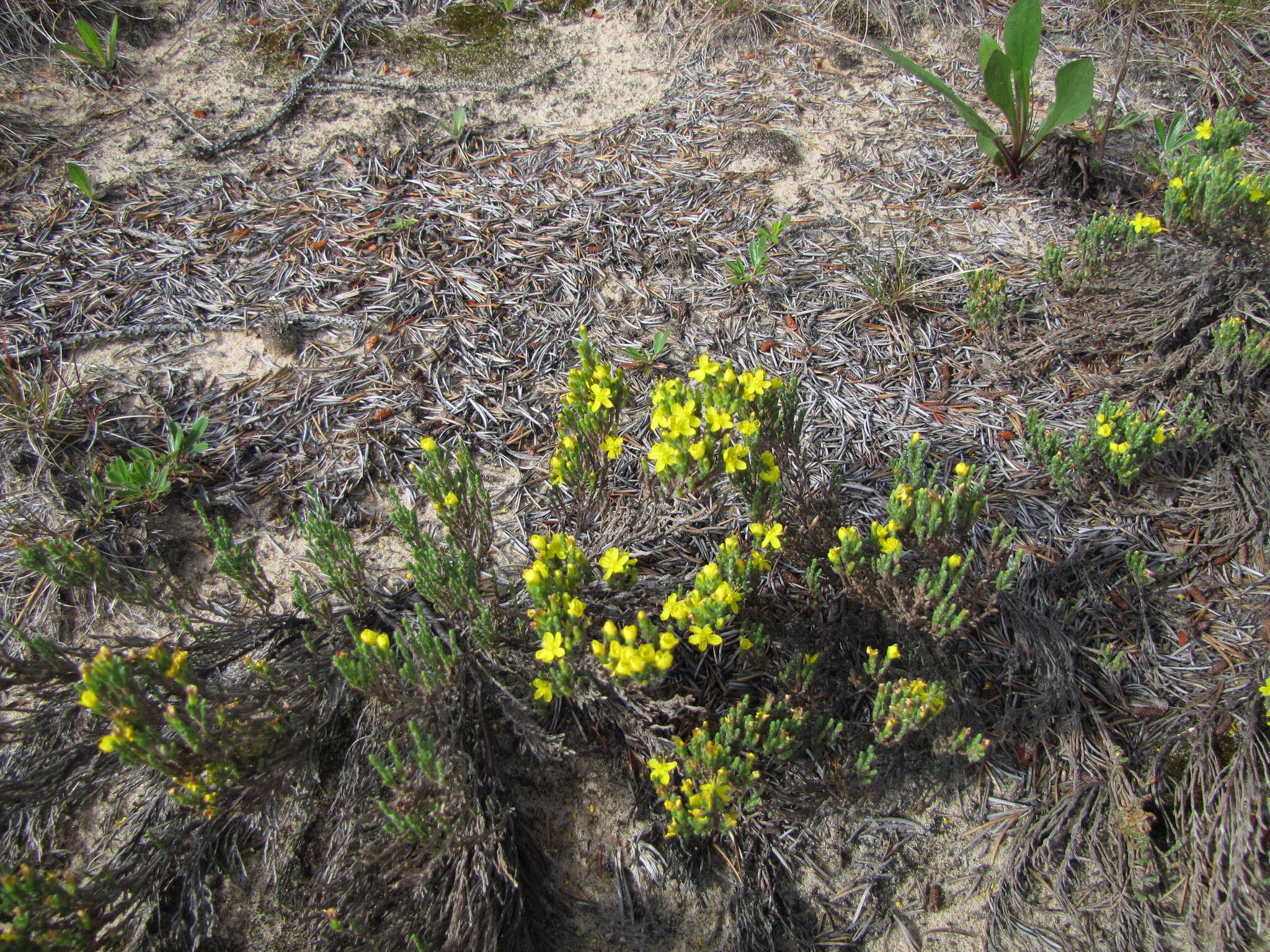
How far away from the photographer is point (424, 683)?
1.97 m

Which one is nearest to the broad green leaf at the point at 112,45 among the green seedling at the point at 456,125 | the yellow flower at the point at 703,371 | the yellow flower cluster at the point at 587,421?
the green seedling at the point at 456,125

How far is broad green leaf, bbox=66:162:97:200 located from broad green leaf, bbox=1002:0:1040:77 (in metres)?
4.22

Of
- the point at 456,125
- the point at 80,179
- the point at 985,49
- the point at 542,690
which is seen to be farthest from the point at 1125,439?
the point at 80,179

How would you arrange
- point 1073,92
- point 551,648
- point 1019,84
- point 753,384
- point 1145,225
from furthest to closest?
1. point 1019,84
2. point 1073,92
3. point 1145,225
4. point 753,384
5. point 551,648

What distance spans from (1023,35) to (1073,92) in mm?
354

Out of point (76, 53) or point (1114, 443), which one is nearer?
point (1114, 443)

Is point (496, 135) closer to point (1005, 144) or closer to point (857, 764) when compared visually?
point (1005, 144)

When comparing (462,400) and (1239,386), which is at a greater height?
(1239,386)

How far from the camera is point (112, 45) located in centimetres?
389

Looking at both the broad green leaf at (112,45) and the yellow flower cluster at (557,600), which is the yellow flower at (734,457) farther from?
the broad green leaf at (112,45)

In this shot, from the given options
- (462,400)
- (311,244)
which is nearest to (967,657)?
(462,400)

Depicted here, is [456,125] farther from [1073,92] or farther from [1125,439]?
[1125,439]

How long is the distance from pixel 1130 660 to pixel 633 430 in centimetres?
191

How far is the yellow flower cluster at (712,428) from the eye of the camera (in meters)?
2.05
